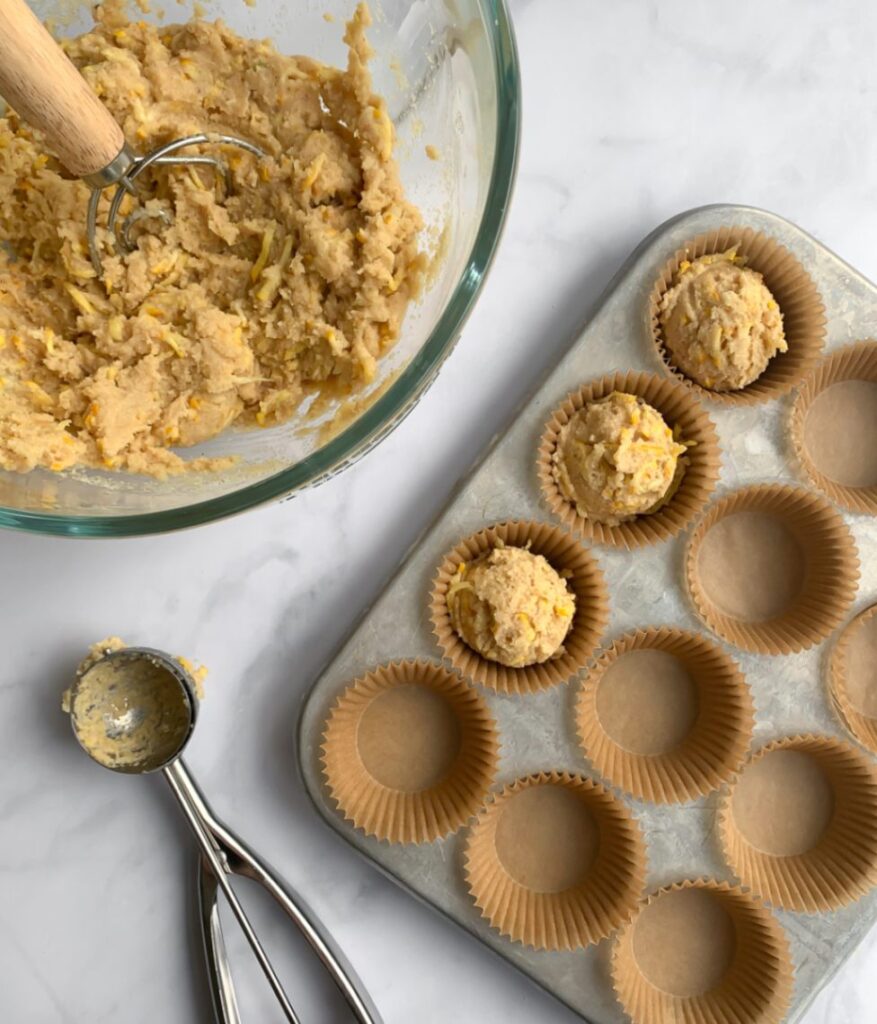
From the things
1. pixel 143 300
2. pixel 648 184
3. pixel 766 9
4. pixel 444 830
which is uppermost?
pixel 766 9

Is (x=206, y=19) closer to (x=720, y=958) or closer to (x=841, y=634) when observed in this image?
(x=841, y=634)

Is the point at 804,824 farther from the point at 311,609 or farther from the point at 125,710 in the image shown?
the point at 125,710

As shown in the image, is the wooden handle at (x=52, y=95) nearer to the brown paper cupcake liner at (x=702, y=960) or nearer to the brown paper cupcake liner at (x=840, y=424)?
the brown paper cupcake liner at (x=840, y=424)

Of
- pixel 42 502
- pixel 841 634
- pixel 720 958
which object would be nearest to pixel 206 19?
pixel 42 502

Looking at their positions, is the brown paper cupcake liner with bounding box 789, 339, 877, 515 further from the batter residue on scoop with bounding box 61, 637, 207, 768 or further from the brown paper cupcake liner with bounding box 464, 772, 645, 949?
the batter residue on scoop with bounding box 61, 637, 207, 768

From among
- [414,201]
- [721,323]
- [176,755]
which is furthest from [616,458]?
[176,755]

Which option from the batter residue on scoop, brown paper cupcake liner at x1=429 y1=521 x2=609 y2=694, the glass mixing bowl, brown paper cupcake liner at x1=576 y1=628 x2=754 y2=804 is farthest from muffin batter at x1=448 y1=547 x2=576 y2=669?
the batter residue on scoop

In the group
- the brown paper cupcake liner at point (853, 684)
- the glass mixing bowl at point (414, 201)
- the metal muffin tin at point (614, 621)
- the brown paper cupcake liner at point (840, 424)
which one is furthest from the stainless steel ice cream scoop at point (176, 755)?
the brown paper cupcake liner at point (840, 424)
